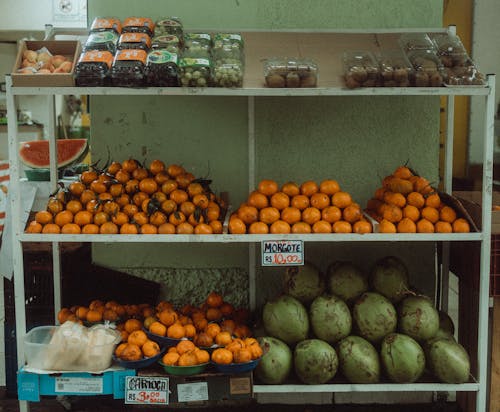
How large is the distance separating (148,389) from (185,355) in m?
0.23

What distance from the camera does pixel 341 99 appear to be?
3.46 m

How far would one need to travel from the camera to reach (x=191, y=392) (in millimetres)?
2721

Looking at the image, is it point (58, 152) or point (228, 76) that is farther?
point (58, 152)

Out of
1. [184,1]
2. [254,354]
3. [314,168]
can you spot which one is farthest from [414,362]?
[184,1]

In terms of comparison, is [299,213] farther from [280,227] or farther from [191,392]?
[191,392]

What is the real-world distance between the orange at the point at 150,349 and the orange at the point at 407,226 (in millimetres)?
1284

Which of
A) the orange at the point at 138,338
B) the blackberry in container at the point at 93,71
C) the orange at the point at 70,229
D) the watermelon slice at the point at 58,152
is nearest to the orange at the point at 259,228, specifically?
the orange at the point at 138,338

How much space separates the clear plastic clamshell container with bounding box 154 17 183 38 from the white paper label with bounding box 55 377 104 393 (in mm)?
1700

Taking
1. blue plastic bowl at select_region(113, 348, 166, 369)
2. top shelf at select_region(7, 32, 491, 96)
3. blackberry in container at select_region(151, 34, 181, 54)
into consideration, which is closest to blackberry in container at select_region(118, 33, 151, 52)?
blackberry in container at select_region(151, 34, 181, 54)

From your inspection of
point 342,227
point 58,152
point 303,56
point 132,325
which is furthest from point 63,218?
point 58,152

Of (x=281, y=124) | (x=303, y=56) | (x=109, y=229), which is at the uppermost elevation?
(x=303, y=56)

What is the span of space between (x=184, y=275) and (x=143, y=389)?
3.16 feet

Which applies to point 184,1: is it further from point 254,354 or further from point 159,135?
point 254,354

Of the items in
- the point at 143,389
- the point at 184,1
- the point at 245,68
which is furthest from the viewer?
the point at 184,1
